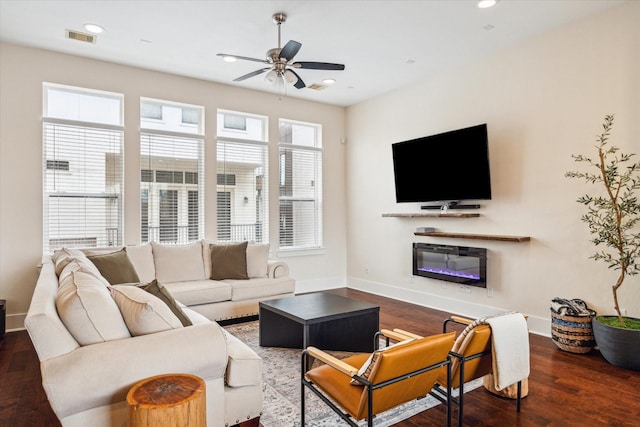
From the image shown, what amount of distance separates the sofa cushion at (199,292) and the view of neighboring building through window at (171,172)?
3.76 ft

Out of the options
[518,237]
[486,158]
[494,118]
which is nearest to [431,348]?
[518,237]

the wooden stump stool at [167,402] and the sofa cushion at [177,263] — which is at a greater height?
the sofa cushion at [177,263]

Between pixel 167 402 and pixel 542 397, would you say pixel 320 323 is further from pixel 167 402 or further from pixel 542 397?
pixel 167 402

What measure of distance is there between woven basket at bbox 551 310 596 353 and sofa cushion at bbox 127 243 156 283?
4.46 metres

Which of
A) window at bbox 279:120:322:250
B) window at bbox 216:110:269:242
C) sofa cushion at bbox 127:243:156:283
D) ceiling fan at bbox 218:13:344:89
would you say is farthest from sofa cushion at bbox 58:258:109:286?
window at bbox 279:120:322:250

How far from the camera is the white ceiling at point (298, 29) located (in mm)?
3736

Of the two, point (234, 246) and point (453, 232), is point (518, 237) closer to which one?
point (453, 232)

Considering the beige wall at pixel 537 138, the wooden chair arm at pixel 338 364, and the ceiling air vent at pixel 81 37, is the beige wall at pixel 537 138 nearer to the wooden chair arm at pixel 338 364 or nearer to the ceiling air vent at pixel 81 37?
the wooden chair arm at pixel 338 364

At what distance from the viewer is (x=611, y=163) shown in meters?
3.83

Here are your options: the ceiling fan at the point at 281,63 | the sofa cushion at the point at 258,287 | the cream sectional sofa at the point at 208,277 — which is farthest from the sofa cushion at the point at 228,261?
the ceiling fan at the point at 281,63

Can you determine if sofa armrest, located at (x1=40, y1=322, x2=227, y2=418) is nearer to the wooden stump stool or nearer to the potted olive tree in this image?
the wooden stump stool

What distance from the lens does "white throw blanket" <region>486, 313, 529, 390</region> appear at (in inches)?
92.4

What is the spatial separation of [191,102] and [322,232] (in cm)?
305

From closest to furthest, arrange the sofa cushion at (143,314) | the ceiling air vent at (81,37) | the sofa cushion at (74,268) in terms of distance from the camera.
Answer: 1. the sofa cushion at (143,314)
2. the sofa cushion at (74,268)
3. the ceiling air vent at (81,37)
